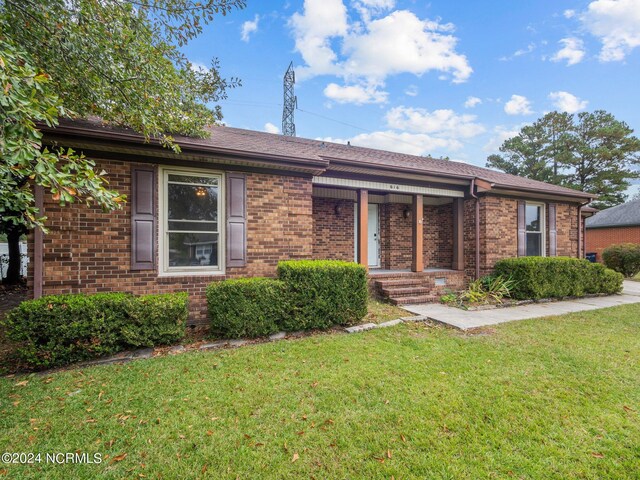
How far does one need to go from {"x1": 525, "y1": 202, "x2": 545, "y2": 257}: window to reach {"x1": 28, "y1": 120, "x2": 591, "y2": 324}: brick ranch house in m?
1.04

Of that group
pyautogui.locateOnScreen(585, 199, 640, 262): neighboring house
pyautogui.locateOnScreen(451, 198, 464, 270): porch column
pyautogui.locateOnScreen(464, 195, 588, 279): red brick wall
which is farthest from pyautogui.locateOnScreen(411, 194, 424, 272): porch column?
pyautogui.locateOnScreen(585, 199, 640, 262): neighboring house

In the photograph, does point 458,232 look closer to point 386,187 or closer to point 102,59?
point 386,187

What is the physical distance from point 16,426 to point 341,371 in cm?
298

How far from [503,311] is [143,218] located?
7494 millimetres

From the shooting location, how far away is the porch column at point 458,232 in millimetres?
8586

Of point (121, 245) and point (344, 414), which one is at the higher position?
point (121, 245)

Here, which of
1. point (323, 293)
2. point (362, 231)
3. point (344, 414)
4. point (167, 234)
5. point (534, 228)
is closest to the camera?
point (344, 414)

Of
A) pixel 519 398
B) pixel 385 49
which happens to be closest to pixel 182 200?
pixel 519 398

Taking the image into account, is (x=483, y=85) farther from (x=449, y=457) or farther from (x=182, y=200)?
(x=449, y=457)

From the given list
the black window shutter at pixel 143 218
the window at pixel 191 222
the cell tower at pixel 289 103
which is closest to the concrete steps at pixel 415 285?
the window at pixel 191 222

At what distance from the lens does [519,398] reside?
2.80m

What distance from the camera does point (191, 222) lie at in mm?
5289

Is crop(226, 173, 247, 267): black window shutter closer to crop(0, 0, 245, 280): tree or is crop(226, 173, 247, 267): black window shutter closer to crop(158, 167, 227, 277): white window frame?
crop(158, 167, 227, 277): white window frame

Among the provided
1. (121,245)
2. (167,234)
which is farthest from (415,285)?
(121,245)
